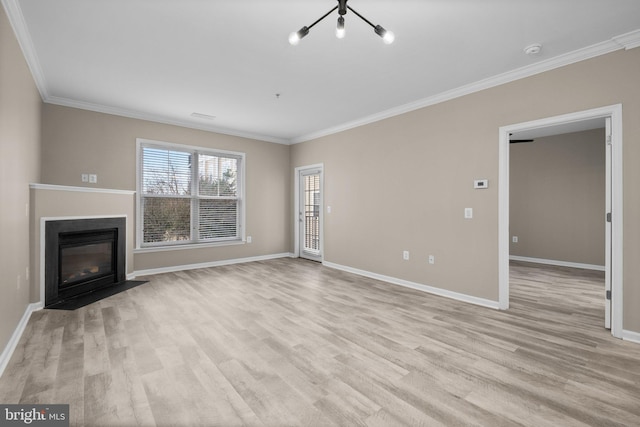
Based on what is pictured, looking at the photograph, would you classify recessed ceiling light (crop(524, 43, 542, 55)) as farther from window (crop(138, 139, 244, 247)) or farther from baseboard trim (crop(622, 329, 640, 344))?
window (crop(138, 139, 244, 247))

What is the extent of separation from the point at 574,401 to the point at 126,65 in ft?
16.0

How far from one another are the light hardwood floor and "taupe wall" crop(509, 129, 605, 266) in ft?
8.86

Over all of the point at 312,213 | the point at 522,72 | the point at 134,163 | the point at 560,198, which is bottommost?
the point at 312,213

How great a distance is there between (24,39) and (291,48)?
2444mm

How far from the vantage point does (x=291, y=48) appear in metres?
2.89

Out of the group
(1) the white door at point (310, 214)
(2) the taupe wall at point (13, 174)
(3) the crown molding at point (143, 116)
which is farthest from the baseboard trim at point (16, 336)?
(1) the white door at point (310, 214)

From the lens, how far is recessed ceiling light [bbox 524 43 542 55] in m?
2.79

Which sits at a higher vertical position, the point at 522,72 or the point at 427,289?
the point at 522,72

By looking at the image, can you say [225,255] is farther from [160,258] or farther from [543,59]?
[543,59]

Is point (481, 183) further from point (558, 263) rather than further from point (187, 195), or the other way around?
point (187, 195)

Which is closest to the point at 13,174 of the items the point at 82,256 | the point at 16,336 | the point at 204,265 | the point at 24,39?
the point at 24,39

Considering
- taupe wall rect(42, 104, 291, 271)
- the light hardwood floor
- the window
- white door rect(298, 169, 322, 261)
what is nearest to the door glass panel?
white door rect(298, 169, 322, 261)

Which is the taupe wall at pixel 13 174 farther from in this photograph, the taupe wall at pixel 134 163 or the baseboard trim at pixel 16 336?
the taupe wall at pixel 134 163

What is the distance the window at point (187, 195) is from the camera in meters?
5.09
